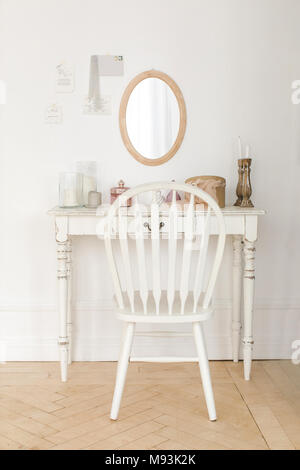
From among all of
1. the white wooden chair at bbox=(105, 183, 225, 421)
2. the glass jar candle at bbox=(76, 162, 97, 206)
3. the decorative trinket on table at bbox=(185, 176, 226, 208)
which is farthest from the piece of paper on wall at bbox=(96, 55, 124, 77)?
the white wooden chair at bbox=(105, 183, 225, 421)

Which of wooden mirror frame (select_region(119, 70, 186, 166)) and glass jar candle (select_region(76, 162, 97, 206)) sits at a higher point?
wooden mirror frame (select_region(119, 70, 186, 166))

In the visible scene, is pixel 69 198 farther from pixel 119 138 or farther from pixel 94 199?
pixel 119 138

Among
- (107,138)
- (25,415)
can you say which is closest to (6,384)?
(25,415)

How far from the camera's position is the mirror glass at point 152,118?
10.1 ft

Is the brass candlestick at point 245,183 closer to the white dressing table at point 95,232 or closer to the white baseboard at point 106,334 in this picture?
the white dressing table at point 95,232

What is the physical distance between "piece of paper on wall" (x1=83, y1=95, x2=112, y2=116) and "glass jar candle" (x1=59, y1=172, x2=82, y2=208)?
1.25 feet

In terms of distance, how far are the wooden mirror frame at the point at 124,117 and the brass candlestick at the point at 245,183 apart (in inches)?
14.9

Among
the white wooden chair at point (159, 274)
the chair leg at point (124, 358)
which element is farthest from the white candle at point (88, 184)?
the chair leg at point (124, 358)

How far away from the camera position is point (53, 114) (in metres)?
3.06

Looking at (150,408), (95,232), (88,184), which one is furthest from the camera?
(88,184)

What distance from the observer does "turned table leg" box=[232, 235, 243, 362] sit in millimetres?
3059

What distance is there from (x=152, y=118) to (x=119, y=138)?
0.22 metres

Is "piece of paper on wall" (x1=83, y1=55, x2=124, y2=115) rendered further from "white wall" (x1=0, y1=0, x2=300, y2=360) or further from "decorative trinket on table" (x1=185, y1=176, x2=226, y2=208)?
"decorative trinket on table" (x1=185, y1=176, x2=226, y2=208)

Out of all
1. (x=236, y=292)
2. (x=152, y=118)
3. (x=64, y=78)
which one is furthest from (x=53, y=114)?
(x=236, y=292)
